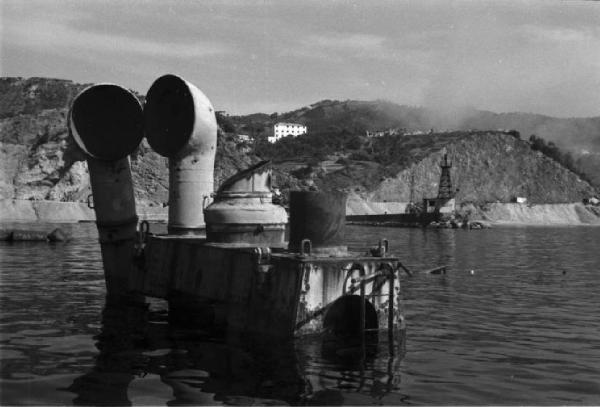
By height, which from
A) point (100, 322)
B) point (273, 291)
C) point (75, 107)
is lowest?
point (100, 322)

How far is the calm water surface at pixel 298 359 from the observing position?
1241 centimetres

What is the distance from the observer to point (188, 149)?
22812mm

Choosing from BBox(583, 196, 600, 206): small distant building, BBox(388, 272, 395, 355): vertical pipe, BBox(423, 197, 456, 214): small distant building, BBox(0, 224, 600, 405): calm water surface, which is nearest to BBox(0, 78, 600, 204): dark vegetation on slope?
BBox(583, 196, 600, 206): small distant building

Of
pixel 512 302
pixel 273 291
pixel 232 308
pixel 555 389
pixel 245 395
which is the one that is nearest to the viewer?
pixel 245 395

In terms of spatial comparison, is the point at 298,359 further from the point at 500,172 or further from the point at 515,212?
the point at 500,172

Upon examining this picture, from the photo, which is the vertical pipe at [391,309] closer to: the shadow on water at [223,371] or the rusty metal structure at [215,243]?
the rusty metal structure at [215,243]

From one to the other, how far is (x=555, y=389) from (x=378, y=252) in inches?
202

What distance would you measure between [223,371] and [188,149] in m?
10.4

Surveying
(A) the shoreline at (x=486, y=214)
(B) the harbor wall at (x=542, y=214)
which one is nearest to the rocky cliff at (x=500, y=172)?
(A) the shoreline at (x=486, y=214)

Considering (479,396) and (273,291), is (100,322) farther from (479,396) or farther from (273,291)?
(479,396)

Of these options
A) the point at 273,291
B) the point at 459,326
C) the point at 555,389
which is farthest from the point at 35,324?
the point at 555,389

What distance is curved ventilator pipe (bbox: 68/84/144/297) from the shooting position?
25188 mm

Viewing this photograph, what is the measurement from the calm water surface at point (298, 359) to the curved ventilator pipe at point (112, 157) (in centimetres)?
159

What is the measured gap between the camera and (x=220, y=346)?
16281 millimetres
